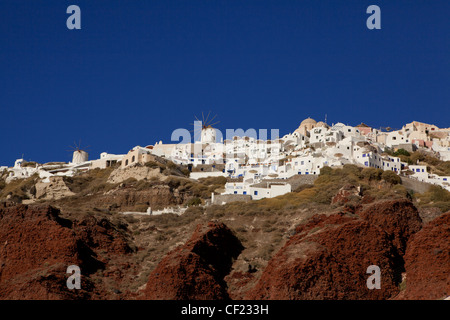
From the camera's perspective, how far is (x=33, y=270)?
36.2m

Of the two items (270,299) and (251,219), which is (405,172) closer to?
(251,219)

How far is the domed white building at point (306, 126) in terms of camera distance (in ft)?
320

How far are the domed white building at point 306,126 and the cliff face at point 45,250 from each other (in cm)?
5829

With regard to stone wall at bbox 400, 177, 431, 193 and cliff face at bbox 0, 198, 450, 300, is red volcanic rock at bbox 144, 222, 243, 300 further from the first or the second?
stone wall at bbox 400, 177, 431, 193

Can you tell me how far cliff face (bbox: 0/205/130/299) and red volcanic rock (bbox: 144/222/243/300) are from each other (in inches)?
155

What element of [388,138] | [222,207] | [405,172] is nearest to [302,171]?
[405,172]

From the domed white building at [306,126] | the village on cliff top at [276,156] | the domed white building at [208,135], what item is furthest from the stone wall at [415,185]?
the domed white building at [208,135]

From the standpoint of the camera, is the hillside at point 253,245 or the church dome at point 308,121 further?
the church dome at point 308,121

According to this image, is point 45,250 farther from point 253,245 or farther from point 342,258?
point 342,258

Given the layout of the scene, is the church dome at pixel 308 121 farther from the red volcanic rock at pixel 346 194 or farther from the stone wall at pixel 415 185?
the red volcanic rock at pixel 346 194

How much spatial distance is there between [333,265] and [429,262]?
5.00 metres

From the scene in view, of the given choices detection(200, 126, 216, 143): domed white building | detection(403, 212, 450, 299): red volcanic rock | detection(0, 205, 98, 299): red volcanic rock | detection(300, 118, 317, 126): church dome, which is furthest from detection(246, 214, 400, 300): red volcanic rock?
detection(300, 118, 317, 126): church dome

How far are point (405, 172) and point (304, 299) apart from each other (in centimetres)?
3768

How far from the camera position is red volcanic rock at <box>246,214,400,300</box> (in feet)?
104
